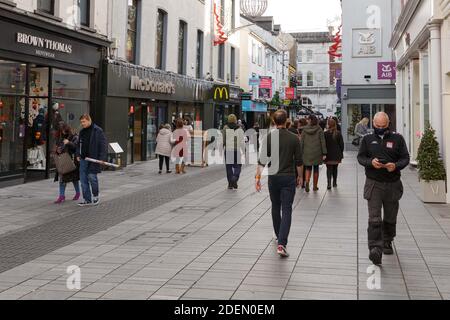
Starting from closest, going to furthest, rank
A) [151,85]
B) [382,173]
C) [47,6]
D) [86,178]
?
[382,173] < [86,178] < [47,6] < [151,85]

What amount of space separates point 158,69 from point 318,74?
5238 cm

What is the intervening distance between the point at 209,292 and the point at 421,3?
1153 cm

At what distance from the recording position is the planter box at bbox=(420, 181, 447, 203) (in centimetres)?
1052

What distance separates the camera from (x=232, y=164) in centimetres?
1299

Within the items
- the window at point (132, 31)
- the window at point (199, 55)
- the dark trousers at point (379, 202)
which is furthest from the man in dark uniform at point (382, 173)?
the window at point (199, 55)

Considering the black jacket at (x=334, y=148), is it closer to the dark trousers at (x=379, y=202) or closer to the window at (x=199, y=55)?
the dark trousers at (x=379, y=202)

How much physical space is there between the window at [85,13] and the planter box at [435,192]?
10804 mm

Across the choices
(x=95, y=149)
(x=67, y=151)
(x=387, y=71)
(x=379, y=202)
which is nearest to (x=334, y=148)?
(x=95, y=149)

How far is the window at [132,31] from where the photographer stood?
720 inches

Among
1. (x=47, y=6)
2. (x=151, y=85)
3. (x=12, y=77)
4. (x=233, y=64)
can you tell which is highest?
(x=233, y=64)

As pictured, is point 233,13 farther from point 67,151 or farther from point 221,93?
point 67,151

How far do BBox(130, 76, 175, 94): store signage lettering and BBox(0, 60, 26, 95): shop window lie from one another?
16.3 ft

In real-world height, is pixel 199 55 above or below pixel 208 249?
above
